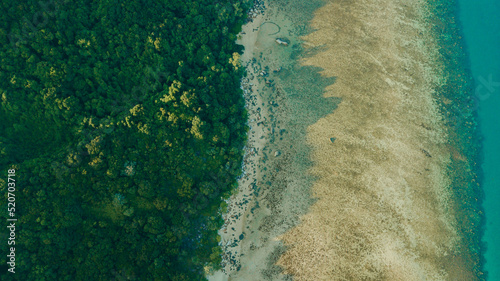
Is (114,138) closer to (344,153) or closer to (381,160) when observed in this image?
(344,153)

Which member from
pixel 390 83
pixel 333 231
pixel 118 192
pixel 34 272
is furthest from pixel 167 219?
pixel 390 83

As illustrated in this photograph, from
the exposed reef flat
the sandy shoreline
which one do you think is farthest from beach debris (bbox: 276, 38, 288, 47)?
the exposed reef flat


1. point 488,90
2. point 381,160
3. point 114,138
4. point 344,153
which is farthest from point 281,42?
point 488,90

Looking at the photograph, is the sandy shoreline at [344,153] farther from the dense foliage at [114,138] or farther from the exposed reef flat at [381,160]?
the dense foliage at [114,138]

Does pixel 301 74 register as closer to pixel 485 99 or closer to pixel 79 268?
pixel 485 99

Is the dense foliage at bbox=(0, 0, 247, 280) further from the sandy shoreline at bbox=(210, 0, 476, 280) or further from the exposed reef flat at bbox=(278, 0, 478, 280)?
the exposed reef flat at bbox=(278, 0, 478, 280)

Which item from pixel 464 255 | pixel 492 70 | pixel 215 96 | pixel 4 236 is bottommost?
pixel 464 255
